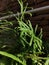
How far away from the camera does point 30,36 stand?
0.99 m

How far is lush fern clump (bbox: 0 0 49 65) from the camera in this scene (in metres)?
0.91

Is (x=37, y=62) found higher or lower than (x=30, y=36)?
Answer: lower

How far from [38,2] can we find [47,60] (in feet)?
1.22

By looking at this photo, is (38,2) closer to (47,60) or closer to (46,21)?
(46,21)

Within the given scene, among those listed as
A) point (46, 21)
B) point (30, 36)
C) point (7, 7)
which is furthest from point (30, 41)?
point (7, 7)

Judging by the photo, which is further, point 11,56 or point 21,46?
point 21,46

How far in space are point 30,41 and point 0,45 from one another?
136mm

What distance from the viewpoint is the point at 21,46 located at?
99 centimetres

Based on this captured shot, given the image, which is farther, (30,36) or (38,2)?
(38,2)

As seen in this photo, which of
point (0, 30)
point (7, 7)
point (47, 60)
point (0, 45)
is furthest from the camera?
point (7, 7)

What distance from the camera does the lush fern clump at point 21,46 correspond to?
91 centimetres

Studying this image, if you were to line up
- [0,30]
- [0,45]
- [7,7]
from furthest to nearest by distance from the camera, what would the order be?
[7,7]
[0,30]
[0,45]

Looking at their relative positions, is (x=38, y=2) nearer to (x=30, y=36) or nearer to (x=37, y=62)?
(x=30, y=36)

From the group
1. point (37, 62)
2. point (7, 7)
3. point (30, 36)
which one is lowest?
point (37, 62)
